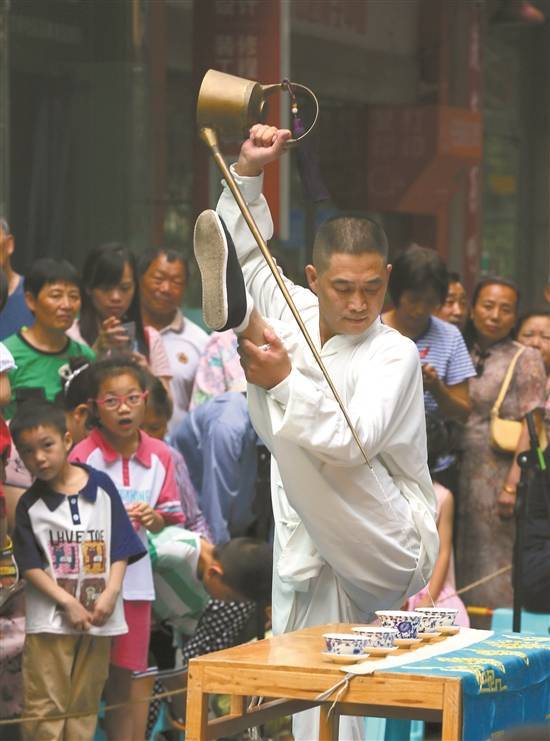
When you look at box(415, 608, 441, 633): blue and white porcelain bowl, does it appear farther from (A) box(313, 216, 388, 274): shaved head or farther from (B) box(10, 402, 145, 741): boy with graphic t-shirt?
(B) box(10, 402, 145, 741): boy with graphic t-shirt

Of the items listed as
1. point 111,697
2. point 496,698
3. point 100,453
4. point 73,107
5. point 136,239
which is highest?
point 73,107

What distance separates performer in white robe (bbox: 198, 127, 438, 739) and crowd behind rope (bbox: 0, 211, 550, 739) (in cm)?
53

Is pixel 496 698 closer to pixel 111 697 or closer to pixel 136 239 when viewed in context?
pixel 111 697

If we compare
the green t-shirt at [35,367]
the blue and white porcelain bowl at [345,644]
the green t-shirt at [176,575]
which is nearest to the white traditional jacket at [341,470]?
the blue and white porcelain bowl at [345,644]

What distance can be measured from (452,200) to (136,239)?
312 cm

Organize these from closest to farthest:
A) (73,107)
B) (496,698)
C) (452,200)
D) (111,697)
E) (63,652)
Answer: (496,698)
(63,652)
(111,697)
(73,107)
(452,200)

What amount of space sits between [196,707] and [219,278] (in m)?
0.95

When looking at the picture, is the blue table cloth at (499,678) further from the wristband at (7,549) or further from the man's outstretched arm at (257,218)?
the wristband at (7,549)

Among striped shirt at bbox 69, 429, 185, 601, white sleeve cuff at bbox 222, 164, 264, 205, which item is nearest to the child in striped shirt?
striped shirt at bbox 69, 429, 185, 601

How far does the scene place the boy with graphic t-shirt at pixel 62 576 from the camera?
17.0ft

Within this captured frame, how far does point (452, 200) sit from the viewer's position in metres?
11.4

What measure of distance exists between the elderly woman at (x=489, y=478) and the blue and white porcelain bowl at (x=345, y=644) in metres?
3.48

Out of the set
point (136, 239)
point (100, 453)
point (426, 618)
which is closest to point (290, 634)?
point (426, 618)

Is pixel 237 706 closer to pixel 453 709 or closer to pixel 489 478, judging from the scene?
pixel 453 709
